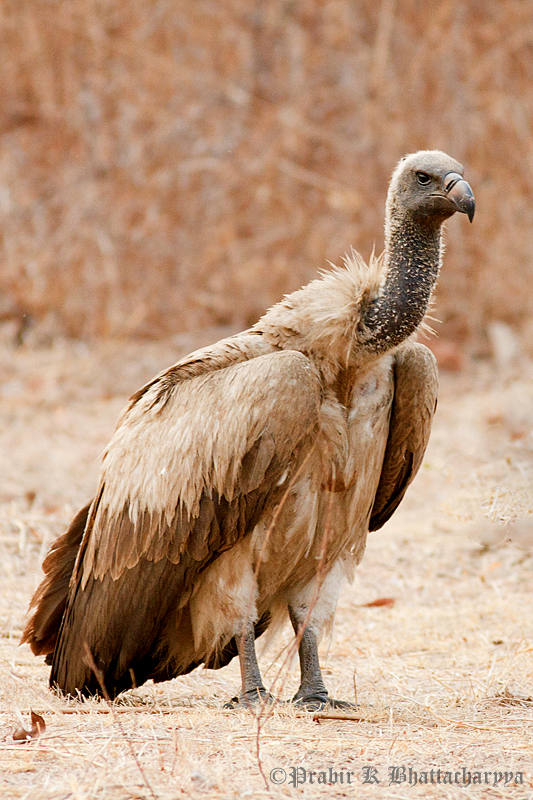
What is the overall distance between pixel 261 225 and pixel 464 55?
116 inches

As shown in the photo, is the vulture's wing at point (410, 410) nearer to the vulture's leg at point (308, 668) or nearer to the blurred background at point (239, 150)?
the vulture's leg at point (308, 668)

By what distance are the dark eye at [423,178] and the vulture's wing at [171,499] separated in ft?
Result: 2.87

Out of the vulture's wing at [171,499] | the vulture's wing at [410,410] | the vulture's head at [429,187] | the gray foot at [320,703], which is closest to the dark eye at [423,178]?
the vulture's head at [429,187]

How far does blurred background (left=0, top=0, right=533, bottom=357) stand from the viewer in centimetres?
1195

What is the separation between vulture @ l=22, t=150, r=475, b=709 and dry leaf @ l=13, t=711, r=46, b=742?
446 mm

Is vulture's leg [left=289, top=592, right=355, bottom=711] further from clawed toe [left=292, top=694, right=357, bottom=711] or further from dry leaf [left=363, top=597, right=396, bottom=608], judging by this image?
dry leaf [left=363, top=597, right=396, bottom=608]

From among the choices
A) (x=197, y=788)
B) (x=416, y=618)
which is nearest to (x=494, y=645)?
(x=416, y=618)

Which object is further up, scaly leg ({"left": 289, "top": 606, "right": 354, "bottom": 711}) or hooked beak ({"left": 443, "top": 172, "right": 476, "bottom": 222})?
hooked beak ({"left": 443, "top": 172, "right": 476, "bottom": 222})

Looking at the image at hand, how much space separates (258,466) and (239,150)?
8.78 m

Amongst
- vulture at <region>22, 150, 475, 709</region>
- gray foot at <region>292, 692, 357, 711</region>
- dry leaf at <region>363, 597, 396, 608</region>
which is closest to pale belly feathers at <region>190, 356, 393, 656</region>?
vulture at <region>22, 150, 475, 709</region>

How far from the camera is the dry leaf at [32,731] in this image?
349 centimetres

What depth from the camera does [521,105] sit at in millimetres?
11930

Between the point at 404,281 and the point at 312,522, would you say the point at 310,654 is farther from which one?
the point at 404,281

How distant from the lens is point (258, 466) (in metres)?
3.96
